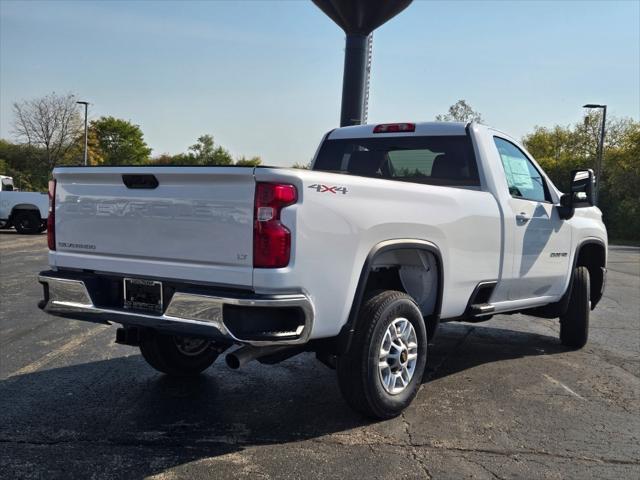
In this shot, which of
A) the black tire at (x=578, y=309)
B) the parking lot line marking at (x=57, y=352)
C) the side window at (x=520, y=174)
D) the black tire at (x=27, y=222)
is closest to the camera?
the parking lot line marking at (x=57, y=352)

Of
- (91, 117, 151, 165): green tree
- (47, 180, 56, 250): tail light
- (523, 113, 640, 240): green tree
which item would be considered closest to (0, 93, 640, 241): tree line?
(523, 113, 640, 240): green tree

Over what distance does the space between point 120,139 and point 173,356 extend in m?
82.8

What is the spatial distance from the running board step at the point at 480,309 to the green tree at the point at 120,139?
75891 mm

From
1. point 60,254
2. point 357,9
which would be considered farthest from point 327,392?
point 357,9

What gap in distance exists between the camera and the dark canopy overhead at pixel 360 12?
19.3m

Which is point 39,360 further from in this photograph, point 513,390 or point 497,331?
point 497,331

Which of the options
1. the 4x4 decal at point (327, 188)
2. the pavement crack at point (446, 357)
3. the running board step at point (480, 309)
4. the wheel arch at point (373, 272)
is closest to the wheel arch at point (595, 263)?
the pavement crack at point (446, 357)

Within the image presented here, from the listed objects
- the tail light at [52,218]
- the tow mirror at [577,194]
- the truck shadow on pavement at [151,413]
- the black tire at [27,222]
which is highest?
the tow mirror at [577,194]

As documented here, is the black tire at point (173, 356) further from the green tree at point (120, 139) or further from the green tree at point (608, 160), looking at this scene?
the green tree at point (120, 139)

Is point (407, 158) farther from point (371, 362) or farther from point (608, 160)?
point (608, 160)

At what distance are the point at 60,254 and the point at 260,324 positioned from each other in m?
1.66

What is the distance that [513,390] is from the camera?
201 inches

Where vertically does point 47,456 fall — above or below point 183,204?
below

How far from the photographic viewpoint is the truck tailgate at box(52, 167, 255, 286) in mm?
3447
